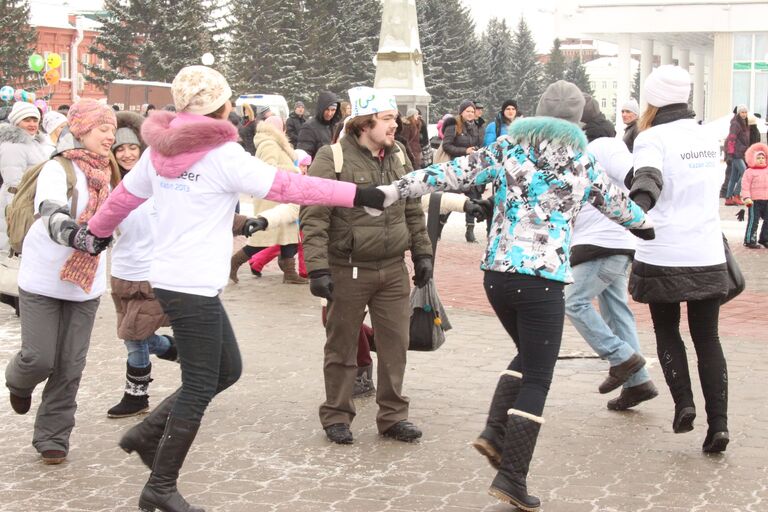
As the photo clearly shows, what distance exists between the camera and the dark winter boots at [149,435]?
5.18 m

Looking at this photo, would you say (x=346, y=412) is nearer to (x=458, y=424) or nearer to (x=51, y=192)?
(x=458, y=424)

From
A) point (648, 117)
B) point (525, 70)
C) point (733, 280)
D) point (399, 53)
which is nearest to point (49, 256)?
point (648, 117)

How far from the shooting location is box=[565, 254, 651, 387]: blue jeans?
270 inches

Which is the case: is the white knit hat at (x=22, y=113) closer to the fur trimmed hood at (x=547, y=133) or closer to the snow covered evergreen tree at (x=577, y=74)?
the fur trimmed hood at (x=547, y=133)

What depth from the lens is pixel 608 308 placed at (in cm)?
719

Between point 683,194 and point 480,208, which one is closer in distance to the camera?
point 480,208

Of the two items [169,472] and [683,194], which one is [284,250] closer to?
[683,194]

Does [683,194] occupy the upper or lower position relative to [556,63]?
lower

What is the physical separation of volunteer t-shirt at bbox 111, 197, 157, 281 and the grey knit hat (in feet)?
7.61

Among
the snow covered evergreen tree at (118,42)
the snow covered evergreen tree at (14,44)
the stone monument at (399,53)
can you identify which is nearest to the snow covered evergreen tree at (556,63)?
the snow covered evergreen tree at (118,42)

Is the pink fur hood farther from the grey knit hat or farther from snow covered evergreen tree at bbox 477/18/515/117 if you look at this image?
snow covered evergreen tree at bbox 477/18/515/117

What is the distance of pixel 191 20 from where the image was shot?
62469 mm

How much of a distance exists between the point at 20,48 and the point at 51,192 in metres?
59.2

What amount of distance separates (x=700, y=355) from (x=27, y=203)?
11.2 ft
